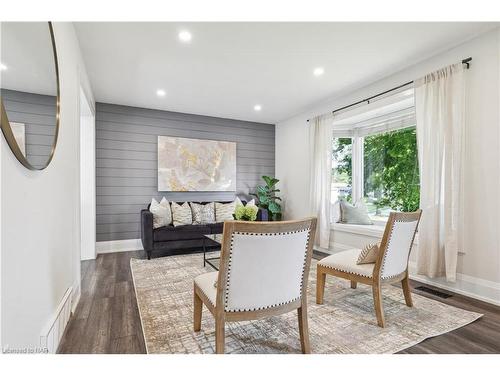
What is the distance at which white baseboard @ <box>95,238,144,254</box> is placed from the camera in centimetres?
443

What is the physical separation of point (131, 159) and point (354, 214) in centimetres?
378

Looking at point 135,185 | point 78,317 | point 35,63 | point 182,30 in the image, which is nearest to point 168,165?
point 135,185

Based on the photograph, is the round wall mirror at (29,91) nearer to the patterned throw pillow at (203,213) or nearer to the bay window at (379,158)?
the patterned throw pillow at (203,213)

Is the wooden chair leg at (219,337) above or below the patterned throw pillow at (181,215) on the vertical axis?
below

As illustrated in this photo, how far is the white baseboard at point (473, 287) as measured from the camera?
2468 mm

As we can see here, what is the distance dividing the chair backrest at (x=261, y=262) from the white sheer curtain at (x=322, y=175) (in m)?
2.84

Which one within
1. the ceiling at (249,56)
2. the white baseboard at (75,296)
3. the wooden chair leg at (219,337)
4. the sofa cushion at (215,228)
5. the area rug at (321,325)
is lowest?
the area rug at (321,325)

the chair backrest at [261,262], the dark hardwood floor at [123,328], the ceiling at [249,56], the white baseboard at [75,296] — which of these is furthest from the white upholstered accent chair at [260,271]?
the ceiling at [249,56]

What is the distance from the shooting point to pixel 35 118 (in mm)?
1396

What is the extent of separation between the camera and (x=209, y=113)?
202 inches

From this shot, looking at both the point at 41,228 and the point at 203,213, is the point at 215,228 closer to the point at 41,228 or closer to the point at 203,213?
the point at 203,213

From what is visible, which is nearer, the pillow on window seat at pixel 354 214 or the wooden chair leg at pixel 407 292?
the wooden chair leg at pixel 407 292

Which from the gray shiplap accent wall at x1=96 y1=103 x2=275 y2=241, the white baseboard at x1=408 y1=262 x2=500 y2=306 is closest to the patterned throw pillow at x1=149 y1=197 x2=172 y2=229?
the gray shiplap accent wall at x1=96 y1=103 x2=275 y2=241
